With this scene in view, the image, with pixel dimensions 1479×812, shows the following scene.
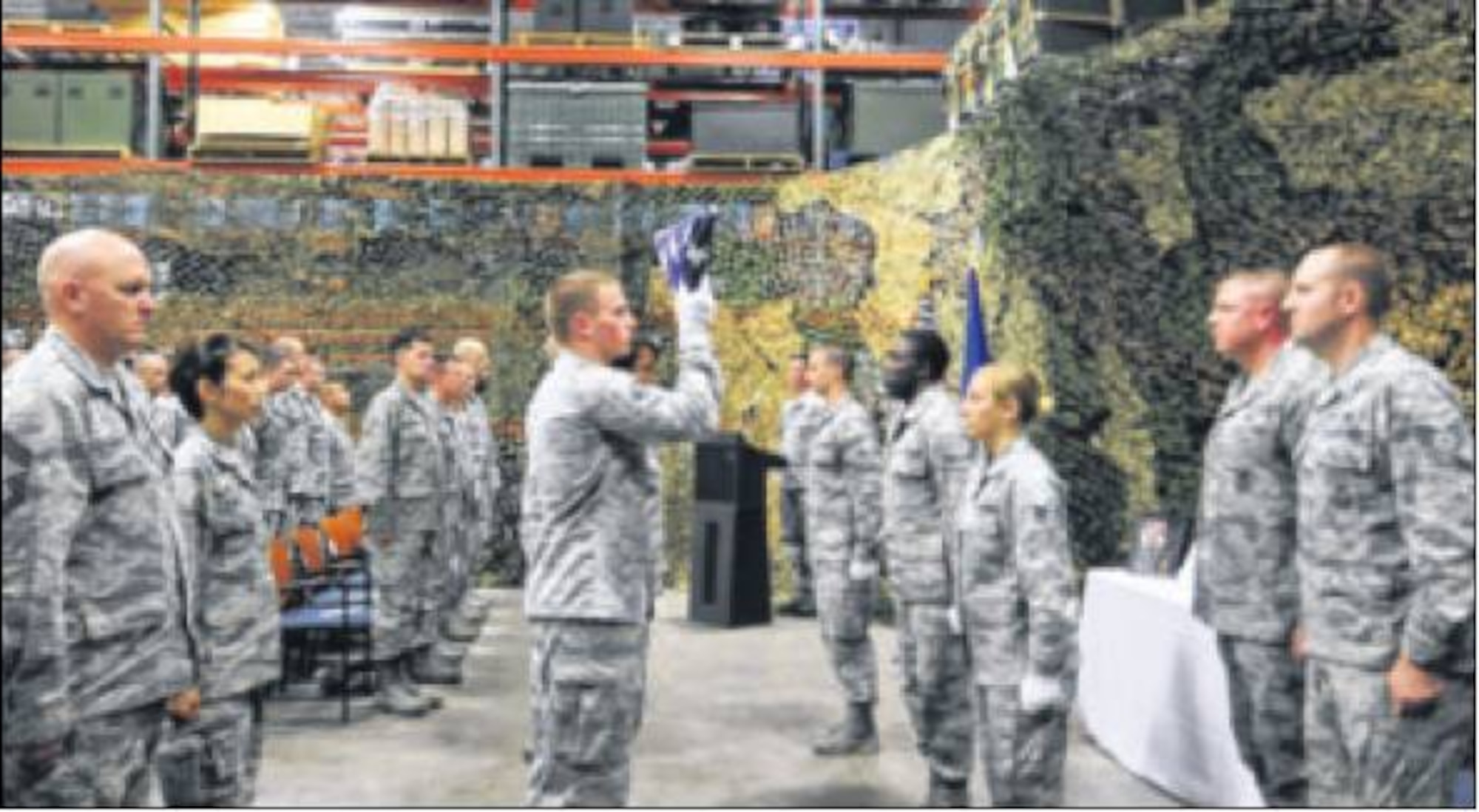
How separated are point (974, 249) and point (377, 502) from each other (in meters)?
3.33

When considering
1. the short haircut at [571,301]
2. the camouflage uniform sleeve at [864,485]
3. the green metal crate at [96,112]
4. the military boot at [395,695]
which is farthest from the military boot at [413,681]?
the green metal crate at [96,112]

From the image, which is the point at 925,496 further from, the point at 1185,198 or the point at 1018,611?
the point at 1185,198

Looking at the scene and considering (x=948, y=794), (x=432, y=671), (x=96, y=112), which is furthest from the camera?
(x=96, y=112)

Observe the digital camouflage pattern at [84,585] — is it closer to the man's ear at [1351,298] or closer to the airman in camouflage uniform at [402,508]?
the man's ear at [1351,298]

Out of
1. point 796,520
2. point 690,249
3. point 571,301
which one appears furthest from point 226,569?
point 796,520

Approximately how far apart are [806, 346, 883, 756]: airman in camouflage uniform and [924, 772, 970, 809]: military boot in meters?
0.80

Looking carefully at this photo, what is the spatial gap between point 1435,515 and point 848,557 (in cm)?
284

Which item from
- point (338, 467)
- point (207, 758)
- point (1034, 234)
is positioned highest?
point (1034, 234)

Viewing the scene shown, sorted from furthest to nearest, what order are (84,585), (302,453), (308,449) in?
1. (308,449)
2. (302,453)
3. (84,585)

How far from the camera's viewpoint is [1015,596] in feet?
11.4

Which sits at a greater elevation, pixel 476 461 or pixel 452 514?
pixel 476 461

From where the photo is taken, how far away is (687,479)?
953cm

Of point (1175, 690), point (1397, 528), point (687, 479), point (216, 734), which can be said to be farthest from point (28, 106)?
point (1397, 528)

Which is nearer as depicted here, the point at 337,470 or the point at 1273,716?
the point at 1273,716
